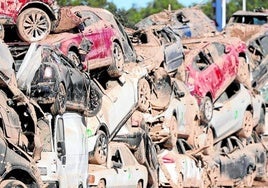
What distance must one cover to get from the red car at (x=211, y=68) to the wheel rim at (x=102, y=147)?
23.4 feet

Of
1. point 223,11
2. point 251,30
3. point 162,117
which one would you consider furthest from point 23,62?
point 223,11

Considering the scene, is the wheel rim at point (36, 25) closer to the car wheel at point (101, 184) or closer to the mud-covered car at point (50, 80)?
the mud-covered car at point (50, 80)

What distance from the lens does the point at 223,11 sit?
1628 inches

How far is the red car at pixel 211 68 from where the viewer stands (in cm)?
2603

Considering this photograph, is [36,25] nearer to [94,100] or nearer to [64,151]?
[94,100]

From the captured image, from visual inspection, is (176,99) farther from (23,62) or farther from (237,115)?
(23,62)

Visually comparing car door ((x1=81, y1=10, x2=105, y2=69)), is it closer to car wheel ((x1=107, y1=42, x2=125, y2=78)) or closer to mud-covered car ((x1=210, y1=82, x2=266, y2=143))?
car wheel ((x1=107, y1=42, x2=125, y2=78))

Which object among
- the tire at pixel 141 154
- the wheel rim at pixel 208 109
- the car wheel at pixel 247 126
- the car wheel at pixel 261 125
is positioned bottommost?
the car wheel at pixel 261 125

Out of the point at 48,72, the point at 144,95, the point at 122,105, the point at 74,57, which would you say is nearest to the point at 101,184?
the point at 122,105

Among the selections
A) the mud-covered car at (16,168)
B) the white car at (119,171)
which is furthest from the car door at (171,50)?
the mud-covered car at (16,168)

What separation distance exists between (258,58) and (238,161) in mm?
7001

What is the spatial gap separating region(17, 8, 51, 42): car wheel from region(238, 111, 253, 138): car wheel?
970 cm

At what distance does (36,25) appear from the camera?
66.3ft

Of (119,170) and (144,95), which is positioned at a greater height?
(119,170)
